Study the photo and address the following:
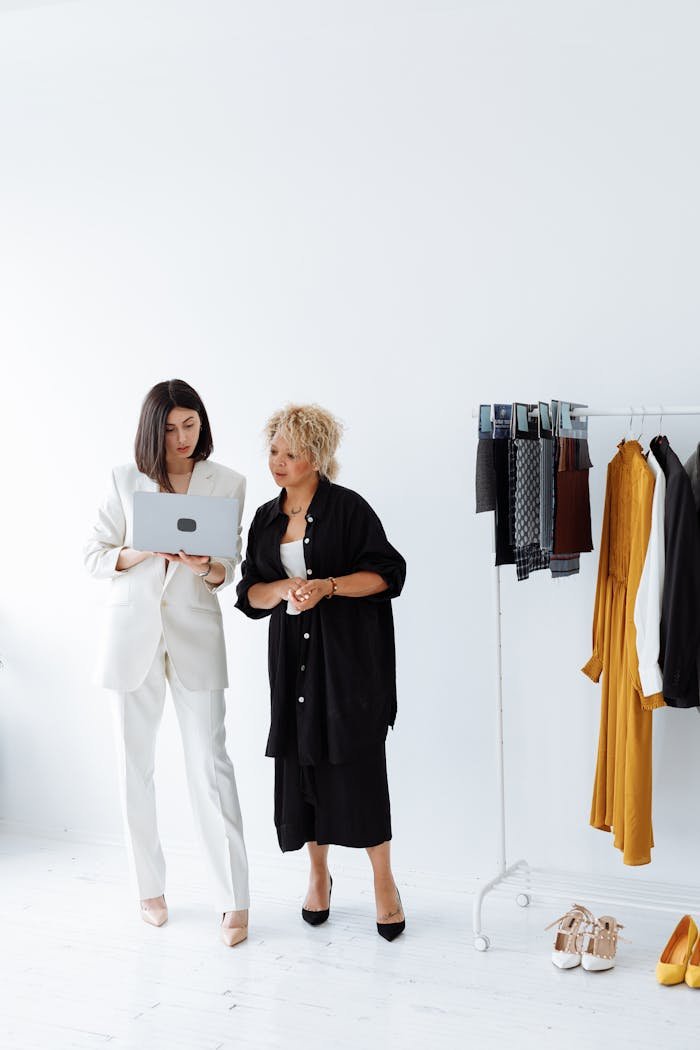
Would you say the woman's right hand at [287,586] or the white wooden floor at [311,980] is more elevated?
the woman's right hand at [287,586]

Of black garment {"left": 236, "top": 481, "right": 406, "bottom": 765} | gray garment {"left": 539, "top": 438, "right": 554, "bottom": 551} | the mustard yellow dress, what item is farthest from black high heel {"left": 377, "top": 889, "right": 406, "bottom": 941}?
gray garment {"left": 539, "top": 438, "right": 554, "bottom": 551}

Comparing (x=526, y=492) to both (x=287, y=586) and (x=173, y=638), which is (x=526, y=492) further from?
(x=173, y=638)

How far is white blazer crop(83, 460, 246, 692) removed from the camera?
286cm

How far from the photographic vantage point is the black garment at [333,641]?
2791mm

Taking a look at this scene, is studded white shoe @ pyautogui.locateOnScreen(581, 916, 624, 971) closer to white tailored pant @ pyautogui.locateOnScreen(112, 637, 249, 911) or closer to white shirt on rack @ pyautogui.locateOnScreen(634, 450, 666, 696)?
white shirt on rack @ pyautogui.locateOnScreen(634, 450, 666, 696)

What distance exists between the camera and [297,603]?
272 centimetres

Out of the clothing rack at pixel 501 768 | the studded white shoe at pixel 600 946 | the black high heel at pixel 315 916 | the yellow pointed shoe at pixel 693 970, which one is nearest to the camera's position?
the yellow pointed shoe at pixel 693 970

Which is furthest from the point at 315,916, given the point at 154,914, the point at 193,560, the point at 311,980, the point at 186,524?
the point at 186,524

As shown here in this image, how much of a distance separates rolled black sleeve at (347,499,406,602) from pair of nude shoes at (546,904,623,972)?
0.98 metres

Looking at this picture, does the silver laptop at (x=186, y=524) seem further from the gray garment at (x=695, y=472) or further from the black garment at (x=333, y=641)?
the gray garment at (x=695, y=472)

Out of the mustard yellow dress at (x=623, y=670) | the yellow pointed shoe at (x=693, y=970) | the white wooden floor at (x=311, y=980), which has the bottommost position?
the white wooden floor at (x=311, y=980)

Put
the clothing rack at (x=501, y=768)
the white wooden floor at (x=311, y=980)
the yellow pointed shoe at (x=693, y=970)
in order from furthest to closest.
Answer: the clothing rack at (x=501, y=768) < the yellow pointed shoe at (x=693, y=970) < the white wooden floor at (x=311, y=980)

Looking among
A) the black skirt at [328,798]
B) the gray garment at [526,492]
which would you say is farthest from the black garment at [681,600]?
the black skirt at [328,798]

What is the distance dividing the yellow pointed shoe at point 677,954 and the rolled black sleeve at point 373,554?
1120mm
